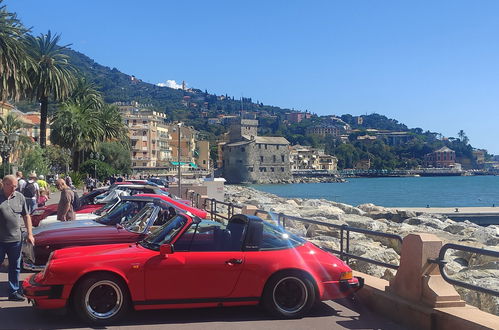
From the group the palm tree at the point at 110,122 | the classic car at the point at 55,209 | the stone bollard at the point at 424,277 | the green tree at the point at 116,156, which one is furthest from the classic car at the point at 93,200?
the green tree at the point at 116,156

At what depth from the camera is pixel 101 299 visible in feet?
21.8

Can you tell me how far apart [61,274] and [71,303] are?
0.42 m

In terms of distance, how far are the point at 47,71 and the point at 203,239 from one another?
3874cm

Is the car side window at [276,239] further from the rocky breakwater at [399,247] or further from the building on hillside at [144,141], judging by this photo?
the building on hillside at [144,141]

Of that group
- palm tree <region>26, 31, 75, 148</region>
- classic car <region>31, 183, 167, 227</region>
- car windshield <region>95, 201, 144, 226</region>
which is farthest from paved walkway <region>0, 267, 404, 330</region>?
palm tree <region>26, 31, 75, 148</region>

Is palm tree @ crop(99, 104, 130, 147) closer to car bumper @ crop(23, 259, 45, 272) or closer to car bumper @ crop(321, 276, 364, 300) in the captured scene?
car bumper @ crop(23, 259, 45, 272)

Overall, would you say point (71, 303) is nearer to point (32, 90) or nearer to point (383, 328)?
point (383, 328)

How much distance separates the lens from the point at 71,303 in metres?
6.60

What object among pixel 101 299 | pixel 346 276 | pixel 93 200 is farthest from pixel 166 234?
pixel 93 200

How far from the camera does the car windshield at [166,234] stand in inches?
279

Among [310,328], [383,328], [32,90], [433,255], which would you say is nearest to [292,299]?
[310,328]

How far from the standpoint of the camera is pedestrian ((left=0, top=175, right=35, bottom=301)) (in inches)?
302

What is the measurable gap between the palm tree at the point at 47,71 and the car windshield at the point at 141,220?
3393cm

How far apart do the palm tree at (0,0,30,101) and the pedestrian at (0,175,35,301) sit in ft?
85.2
